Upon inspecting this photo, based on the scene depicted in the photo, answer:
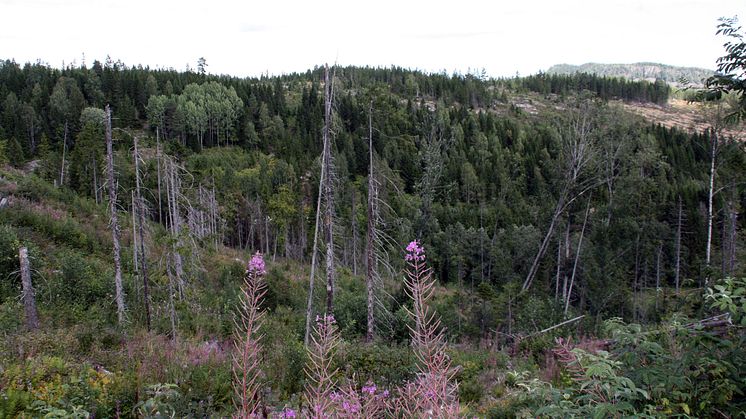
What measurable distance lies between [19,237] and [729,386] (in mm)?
23149

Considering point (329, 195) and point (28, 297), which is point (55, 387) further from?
point (329, 195)

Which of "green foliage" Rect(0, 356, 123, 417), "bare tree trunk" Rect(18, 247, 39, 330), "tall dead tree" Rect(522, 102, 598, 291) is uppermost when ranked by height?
"tall dead tree" Rect(522, 102, 598, 291)

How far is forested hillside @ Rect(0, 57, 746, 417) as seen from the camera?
3.51m

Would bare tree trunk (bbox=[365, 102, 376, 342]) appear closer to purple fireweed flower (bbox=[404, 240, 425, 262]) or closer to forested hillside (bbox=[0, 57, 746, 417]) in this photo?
forested hillside (bbox=[0, 57, 746, 417])

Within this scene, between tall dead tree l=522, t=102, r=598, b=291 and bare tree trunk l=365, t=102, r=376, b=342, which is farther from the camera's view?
tall dead tree l=522, t=102, r=598, b=291

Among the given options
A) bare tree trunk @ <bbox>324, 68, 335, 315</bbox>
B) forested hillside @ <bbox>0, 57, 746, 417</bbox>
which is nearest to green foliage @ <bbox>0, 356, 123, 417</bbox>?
Result: forested hillside @ <bbox>0, 57, 746, 417</bbox>

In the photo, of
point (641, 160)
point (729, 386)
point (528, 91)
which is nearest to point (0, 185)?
point (729, 386)

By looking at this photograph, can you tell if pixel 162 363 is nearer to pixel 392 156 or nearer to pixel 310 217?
pixel 310 217

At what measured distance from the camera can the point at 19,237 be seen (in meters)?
18.5

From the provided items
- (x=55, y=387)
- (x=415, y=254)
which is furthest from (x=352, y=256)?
(x=415, y=254)

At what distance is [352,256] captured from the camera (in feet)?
155

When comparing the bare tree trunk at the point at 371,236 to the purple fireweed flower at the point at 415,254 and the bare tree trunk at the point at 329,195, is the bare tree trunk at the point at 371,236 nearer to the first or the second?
the bare tree trunk at the point at 329,195

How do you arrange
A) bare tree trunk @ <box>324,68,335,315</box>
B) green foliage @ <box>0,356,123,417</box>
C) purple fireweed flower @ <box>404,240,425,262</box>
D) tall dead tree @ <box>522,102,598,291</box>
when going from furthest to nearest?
tall dead tree @ <box>522,102,598,291</box>
bare tree trunk @ <box>324,68,335,315</box>
green foliage @ <box>0,356,123,417</box>
purple fireweed flower @ <box>404,240,425,262</box>

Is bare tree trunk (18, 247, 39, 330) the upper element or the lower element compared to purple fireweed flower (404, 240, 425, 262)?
lower
